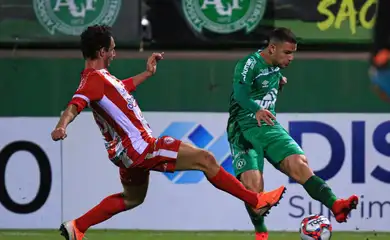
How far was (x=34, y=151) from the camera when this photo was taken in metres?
12.5

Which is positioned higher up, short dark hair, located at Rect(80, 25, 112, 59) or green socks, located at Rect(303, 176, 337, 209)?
short dark hair, located at Rect(80, 25, 112, 59)

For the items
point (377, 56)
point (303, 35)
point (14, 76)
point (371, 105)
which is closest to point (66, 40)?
point (14, 76)

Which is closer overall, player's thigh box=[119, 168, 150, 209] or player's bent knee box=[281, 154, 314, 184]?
player's thigh box=[119, 168, 150, 209]

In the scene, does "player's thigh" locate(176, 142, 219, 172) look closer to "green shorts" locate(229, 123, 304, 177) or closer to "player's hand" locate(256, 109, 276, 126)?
"player's hand" locate(256, 109, 276, 126)

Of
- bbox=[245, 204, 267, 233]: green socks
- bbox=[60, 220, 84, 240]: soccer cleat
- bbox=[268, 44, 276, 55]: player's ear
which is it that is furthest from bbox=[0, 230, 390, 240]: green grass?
bbox=[268, 44, 276, 55]: player's ear

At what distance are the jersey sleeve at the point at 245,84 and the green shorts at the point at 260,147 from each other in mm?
277

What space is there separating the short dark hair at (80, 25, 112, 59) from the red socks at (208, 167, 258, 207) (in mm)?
1378

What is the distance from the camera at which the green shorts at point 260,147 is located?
10.3 meters

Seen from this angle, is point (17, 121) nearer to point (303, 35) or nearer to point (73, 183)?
point (73, 183)

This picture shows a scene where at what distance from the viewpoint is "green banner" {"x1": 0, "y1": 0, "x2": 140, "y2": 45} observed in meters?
12.4

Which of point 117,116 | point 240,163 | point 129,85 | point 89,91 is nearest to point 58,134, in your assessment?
point 89,91

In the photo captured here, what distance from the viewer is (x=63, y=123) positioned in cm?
904

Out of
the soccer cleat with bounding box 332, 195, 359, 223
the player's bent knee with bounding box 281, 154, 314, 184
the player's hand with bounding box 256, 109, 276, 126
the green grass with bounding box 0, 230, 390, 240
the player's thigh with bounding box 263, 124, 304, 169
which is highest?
the player's hand with bounding box 256, 109, 276, 126

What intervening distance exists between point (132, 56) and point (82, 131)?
0.94 metres
